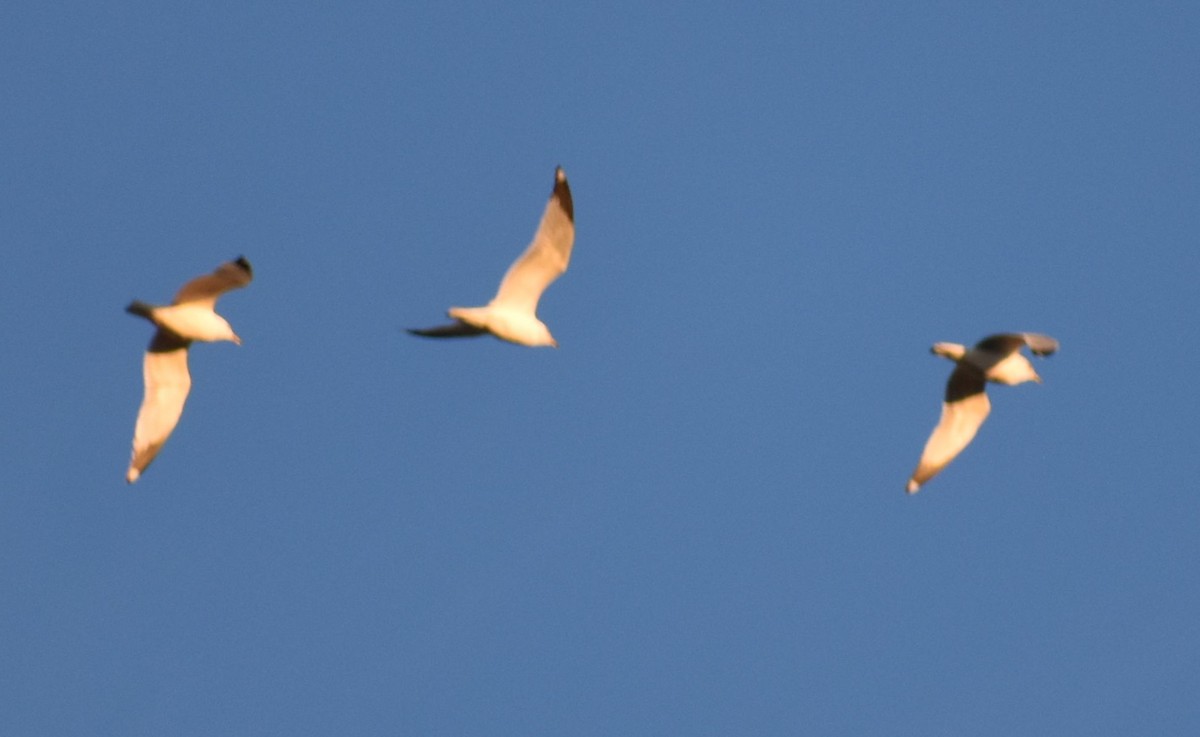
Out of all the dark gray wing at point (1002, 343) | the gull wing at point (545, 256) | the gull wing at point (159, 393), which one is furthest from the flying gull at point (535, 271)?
the dark gray wing at point (1002, 343)

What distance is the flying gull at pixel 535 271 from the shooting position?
34281mm

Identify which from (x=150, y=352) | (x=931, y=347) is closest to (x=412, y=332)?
(x=150, y=352)

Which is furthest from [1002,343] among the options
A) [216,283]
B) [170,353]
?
[170,353]

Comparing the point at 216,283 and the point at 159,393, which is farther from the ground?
the point at 216,283

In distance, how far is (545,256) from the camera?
34.4 m

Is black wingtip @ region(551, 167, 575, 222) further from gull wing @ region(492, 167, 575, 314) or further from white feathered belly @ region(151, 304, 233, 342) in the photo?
white feathered belly @ region(151, 304, 233, 342)

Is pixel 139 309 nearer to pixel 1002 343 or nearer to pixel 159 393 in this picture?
pixel 159 393

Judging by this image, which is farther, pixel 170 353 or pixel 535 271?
pixel 170 353

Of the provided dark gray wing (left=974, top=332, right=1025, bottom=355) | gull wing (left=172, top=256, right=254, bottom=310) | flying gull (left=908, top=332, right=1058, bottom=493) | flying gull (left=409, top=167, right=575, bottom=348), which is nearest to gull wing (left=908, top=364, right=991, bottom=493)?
flying gull (left=908, top=332, right=1058, bottom=493)

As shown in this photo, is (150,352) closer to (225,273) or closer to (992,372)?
(225,273)

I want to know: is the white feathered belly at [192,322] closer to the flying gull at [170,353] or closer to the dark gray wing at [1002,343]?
the flying gull at [170,353]

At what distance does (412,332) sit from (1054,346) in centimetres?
947

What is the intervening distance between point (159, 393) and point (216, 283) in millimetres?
2544

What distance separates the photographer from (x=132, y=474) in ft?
117
